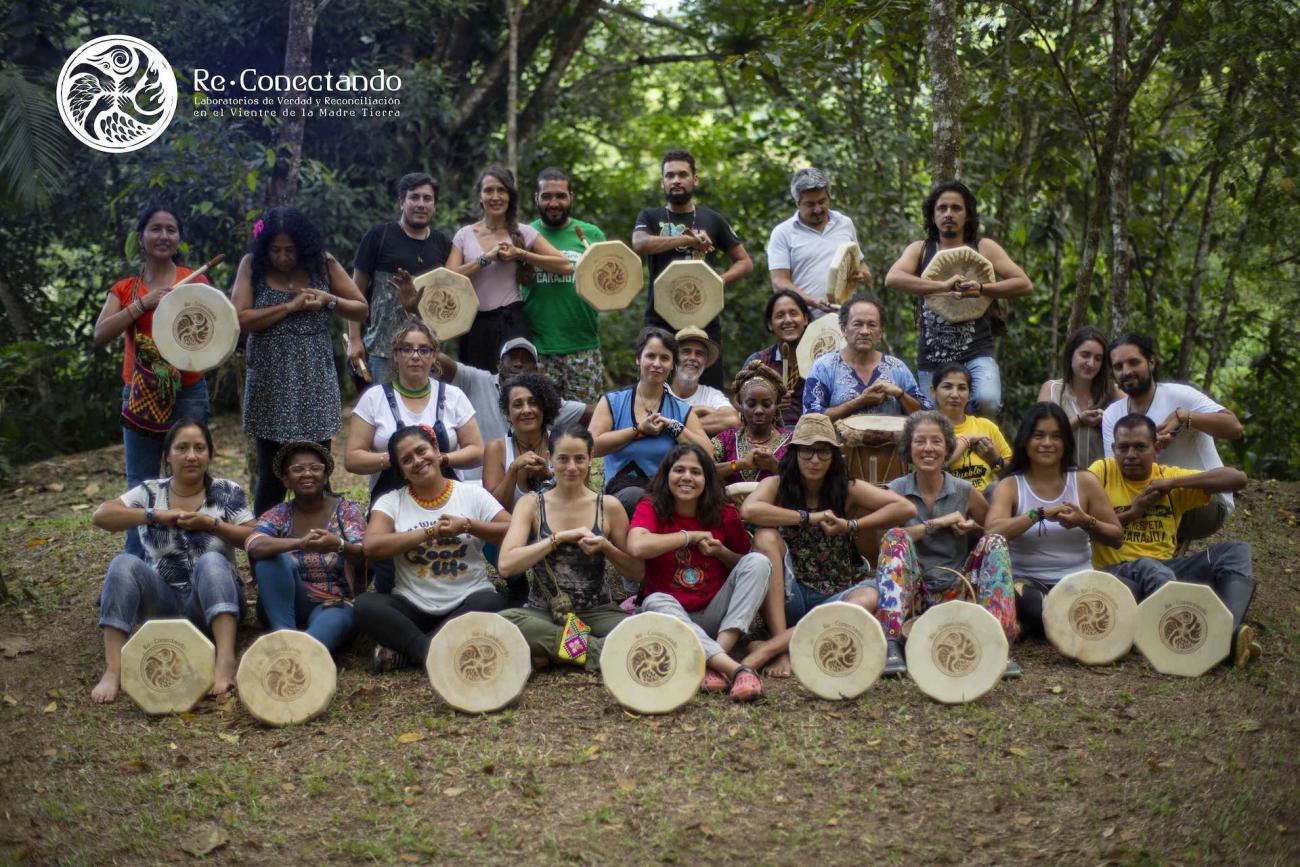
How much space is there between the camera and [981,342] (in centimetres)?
653

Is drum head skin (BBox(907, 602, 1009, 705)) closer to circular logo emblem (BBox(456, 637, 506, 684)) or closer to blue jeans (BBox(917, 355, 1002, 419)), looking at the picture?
circular logo emblem (BBox(456, 637, 506, 684))

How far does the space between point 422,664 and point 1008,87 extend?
6.26m

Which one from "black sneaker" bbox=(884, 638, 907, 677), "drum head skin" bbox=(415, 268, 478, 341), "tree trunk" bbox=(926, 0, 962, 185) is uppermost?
Result: "tree trunk" bbox=(926, 0, 962, 185)

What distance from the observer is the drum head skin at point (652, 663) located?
476cm

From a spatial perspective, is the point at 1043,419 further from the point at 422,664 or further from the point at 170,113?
the point at 170,113

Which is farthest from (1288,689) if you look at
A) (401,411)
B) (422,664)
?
(401,411)

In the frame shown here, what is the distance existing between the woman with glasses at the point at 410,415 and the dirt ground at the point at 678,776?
908 mm

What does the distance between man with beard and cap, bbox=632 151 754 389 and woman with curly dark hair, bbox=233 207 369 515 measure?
6.06 feet

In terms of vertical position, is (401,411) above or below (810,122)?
below

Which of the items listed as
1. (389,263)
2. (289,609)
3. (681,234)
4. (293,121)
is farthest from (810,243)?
(293,121)

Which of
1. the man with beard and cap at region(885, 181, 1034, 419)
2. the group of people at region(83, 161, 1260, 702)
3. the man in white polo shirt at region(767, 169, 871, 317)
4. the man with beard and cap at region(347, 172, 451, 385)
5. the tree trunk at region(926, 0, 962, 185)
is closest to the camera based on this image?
the group of people at region(83, 161, 1260, 702)

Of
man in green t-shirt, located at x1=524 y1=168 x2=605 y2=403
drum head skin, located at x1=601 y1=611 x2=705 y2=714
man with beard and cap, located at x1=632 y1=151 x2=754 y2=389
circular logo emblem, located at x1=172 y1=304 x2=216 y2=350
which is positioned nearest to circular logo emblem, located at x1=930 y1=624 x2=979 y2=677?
drum head skin, located at x1=601 y1=611 x2=705 y2=714

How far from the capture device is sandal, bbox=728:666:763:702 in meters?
4.85

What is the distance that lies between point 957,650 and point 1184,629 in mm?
1030
